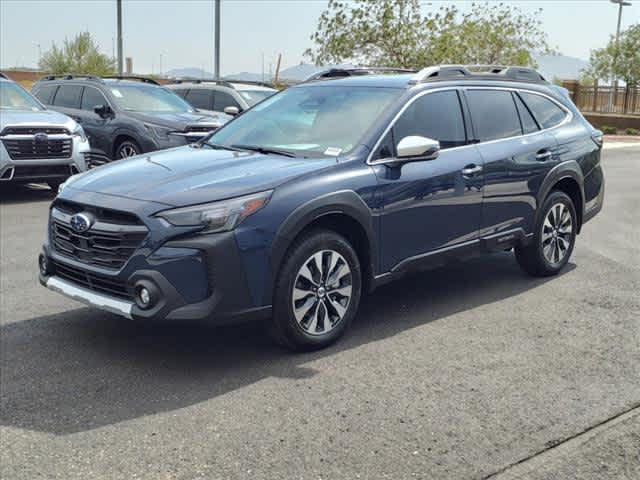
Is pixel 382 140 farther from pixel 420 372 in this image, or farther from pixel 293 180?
pixel 420 372

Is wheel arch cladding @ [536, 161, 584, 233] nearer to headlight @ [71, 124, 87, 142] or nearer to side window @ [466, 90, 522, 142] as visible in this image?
side window @ [466, 90, 522, 142]

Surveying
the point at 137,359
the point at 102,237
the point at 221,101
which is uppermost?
the point at 221,101

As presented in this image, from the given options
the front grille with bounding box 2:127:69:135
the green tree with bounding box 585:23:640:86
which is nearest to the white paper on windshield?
the front grille with bounding box 2:127:69:135

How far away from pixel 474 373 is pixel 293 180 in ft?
5.21

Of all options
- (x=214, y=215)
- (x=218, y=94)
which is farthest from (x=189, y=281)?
(x=218, y=94)

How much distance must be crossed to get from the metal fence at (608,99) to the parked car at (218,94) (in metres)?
24.1

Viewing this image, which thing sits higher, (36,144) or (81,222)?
(81,222)

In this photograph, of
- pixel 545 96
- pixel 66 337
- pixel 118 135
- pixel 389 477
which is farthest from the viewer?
pixel 118 135

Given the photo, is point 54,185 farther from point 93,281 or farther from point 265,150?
point 93,281

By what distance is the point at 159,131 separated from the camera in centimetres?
1302

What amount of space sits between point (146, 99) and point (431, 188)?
9.39 metres

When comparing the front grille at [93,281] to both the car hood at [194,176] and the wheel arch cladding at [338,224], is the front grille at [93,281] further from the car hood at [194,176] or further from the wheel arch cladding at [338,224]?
the wheel arch cladding at [338,224]

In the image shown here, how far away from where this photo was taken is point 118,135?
1347 cm

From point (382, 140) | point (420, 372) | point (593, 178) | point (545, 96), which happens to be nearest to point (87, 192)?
point (382, 140)
